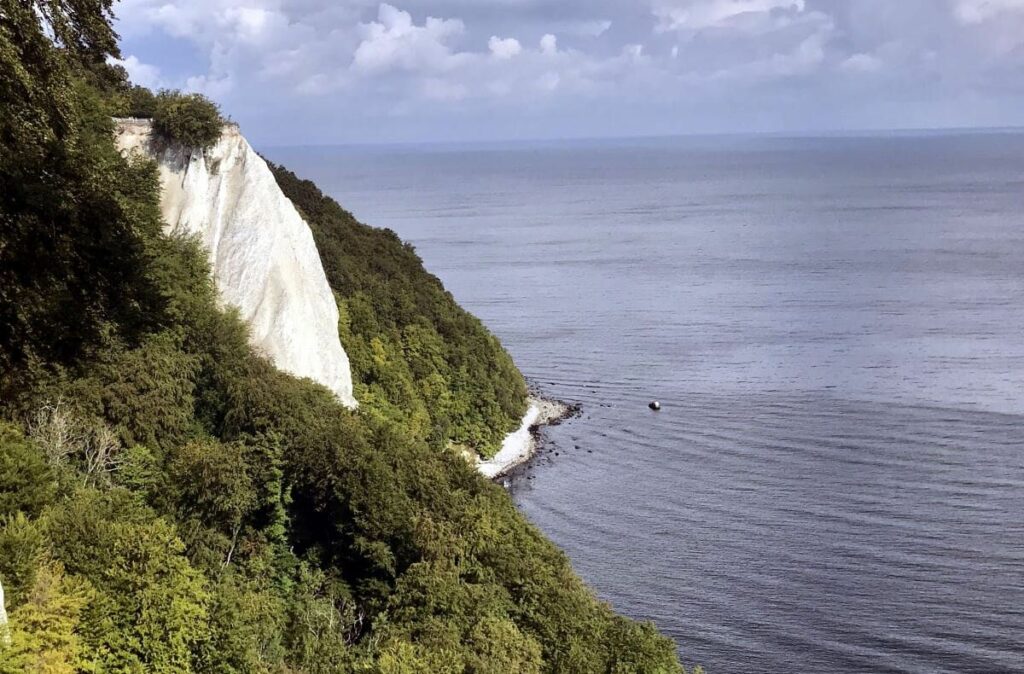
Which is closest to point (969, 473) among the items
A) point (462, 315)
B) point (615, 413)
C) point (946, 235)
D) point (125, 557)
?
point (615, 413)

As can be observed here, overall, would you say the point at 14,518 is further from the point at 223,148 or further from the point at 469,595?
the point at 223,148

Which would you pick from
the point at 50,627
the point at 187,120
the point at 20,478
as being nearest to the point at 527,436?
the point at 187,120

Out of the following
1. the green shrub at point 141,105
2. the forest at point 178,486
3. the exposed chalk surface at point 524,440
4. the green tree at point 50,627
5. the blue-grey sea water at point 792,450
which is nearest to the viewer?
the forest at point 178,486

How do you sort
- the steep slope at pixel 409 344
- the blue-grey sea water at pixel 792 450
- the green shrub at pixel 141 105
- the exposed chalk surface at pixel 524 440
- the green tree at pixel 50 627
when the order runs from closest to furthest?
the green tree at pixel 50 627 < the green shrub at pixel 141 105 < the blue-grey sea water at pixel 792 450 < the steep slope at pixel 409 344 < the exposed chalk surface at pixel 524 440

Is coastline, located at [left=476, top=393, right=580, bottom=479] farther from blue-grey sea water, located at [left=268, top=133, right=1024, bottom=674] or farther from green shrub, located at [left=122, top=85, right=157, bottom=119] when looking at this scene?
green shrub, located at [left=122, top=85, right=157, bottom=119]

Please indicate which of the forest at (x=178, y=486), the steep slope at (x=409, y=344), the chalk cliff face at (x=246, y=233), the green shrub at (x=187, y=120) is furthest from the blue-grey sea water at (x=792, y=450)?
the green shrub at (x=187, y=120)

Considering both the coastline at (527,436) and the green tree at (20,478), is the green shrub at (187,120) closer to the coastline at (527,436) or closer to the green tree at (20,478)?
the green tree at (20,478)

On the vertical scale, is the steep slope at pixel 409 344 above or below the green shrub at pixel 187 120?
below
